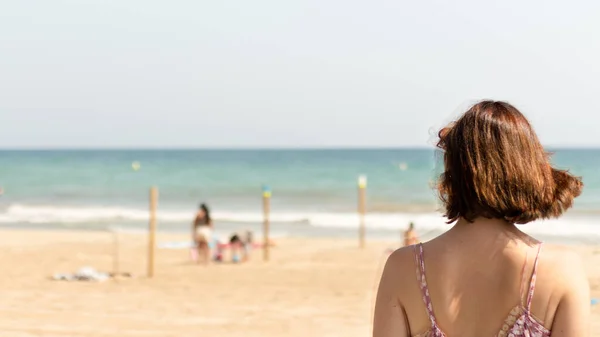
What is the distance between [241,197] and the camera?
41.8 metres

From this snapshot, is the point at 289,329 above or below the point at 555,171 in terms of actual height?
below

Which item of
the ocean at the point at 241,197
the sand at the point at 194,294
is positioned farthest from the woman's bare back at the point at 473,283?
the sand at the point at 194,294

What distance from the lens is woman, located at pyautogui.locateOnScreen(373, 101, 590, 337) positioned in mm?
1850

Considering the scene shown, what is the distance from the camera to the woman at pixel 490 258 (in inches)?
72.8

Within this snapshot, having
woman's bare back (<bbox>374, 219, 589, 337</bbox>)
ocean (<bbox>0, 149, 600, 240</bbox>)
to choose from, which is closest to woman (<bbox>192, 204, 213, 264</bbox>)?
ocean (<bbox>0, 149, 600, 240</bbox>)

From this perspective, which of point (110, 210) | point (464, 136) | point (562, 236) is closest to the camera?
point (464, 136)

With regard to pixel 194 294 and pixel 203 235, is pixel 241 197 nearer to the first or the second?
pixel 203 235

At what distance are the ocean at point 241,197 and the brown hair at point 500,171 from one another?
124 millimetres

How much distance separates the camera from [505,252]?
192 cm

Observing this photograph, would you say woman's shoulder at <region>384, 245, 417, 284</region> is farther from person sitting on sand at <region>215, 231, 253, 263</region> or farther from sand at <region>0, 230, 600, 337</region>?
person sitting on sand at <region>215, 231, 253, 263</region>

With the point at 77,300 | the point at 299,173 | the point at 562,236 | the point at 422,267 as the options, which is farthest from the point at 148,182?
the point at 422,267

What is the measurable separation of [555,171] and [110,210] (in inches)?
1312

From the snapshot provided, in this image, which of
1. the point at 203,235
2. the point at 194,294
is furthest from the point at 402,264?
the point at 203,235

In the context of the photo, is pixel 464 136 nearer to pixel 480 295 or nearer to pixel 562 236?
pixel 480 295
